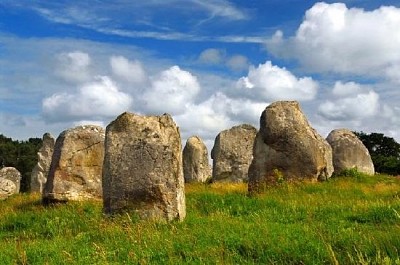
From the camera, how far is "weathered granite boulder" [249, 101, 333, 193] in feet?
76.9

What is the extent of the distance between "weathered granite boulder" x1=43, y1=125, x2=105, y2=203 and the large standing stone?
21.4ft

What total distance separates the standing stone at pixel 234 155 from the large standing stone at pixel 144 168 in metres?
18.5

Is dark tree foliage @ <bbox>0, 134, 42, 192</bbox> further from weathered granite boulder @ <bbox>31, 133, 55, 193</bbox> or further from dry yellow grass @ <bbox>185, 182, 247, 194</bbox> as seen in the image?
dry yellow grass @ <bbox>185, 182, 247, 194</bbox>

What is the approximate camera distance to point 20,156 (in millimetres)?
74062

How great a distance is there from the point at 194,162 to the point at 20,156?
4155cm

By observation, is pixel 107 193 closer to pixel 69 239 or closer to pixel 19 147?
pixel 69 239

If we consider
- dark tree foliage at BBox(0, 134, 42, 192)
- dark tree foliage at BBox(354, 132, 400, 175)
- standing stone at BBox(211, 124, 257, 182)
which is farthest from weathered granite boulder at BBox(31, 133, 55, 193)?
dark tree foliage at BBox(354, 132, 400, 175)

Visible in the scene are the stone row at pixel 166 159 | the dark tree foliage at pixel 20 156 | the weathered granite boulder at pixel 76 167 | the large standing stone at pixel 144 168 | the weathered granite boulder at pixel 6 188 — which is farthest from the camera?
the dark tree foliage at pixel 20 156

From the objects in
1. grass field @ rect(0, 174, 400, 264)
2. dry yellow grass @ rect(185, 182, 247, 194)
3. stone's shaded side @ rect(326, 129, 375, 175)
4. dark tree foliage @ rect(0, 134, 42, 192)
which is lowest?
grass field @ rect(0, 174, 400, 264)

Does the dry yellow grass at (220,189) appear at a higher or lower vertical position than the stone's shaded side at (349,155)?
lower

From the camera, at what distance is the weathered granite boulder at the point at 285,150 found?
2345 cm

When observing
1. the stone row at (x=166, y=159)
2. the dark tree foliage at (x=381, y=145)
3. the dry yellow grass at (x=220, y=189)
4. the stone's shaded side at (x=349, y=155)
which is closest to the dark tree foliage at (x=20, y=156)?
the stone row at (x=166, y=159)

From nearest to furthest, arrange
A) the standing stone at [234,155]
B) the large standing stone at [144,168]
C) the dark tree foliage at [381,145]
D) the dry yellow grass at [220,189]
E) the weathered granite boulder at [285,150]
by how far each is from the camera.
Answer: the large standing stone at [144,168] < the weathered granite boulder at [285,150] < the dry yellow grass at [220,189] < the standing stone at [234,155] < the dark tree foliage at [381,145]

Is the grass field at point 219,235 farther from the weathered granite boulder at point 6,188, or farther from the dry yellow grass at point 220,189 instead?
the weathered granite boulder at point 6,188
